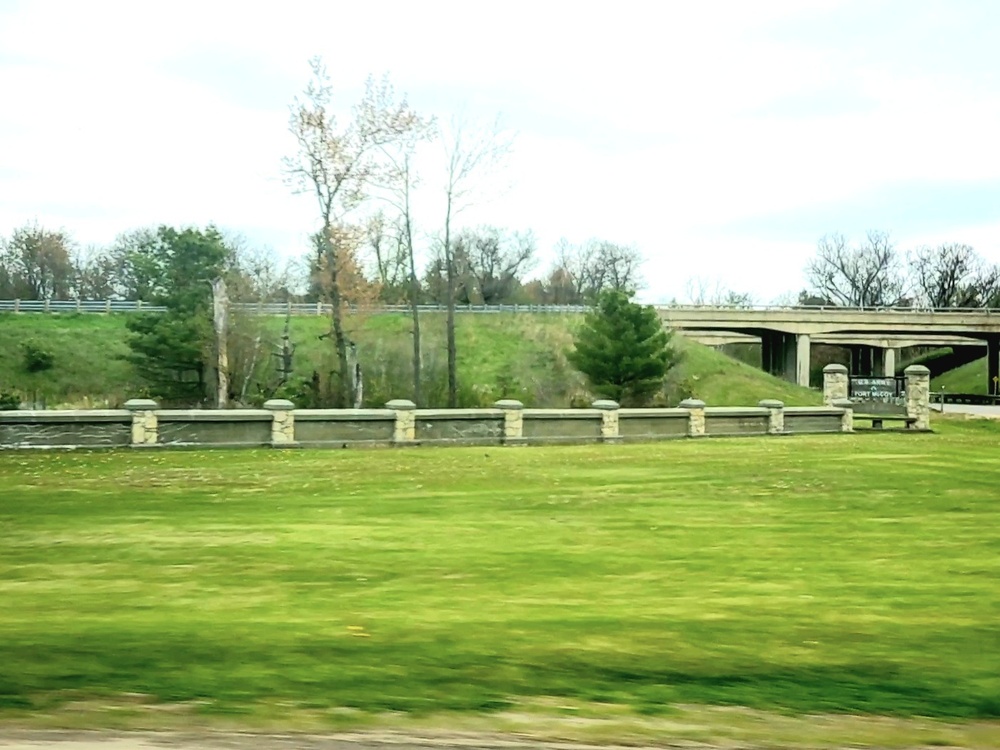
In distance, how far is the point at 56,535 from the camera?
1365 cm

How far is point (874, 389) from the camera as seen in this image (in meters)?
39.7

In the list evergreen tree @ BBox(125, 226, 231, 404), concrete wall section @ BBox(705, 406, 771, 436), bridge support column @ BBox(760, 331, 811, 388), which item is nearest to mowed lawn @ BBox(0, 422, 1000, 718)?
concrete wall section @ BBox(705, 406, 771, 436)

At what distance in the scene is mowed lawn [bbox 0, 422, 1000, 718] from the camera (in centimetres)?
712

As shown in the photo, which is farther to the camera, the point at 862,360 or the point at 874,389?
the point at 862,360

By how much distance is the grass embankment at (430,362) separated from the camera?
175 ft

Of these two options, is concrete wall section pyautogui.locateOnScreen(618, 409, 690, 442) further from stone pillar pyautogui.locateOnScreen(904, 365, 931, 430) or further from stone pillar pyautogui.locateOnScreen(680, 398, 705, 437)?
stone pillar pyautogui.locateOnScreen(904, 365, 931, 430)

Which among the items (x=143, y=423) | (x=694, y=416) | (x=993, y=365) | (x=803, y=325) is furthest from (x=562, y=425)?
(x=993, y=365)

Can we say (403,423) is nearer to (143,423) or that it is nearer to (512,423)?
(512,423)

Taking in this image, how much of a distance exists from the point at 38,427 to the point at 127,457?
2.94 m

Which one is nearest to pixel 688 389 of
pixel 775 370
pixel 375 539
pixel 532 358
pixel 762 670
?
Answer: pixel 532 358

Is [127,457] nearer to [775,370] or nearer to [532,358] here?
[532,358]

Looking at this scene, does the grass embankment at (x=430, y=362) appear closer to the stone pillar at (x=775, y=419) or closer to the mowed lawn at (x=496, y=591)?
the stone pillar at (x=775, y=419)

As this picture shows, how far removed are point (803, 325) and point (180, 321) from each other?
48.4 metres

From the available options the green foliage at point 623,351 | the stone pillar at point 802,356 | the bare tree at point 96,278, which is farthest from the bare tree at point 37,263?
the stone pillar at point 802,356
